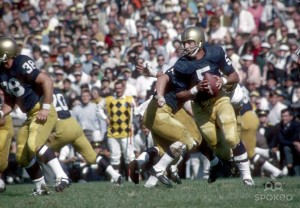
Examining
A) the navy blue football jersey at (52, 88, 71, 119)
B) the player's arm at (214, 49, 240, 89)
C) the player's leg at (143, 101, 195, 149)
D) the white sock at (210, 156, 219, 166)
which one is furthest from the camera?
the navy blue football jersey at (52, 88, 71, 119)

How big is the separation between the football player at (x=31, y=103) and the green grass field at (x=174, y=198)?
1.15 ft

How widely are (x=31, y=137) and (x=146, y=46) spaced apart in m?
9.58

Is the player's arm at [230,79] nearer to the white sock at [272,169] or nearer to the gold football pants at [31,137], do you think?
the gold football pants at [31,137]

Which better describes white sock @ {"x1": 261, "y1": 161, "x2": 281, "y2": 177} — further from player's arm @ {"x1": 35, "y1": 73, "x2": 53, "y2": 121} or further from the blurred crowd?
player's arm @ {"x1": 35, "y1": 73, "x2": 53, "y2": 121}

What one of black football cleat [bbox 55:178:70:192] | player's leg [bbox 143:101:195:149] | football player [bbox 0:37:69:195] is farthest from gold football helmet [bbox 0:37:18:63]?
player's leg [bbox 143:101:195:149]

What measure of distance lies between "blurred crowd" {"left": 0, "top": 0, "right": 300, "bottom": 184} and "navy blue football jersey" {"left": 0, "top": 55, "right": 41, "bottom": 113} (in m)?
5.68

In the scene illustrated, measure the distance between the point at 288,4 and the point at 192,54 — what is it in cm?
1084

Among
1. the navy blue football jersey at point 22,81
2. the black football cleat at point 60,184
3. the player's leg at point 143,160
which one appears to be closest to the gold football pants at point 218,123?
the player's leg at point 143,160

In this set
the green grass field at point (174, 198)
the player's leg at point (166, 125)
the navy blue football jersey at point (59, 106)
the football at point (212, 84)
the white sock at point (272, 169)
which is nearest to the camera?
the green grass field at point (174, 198)

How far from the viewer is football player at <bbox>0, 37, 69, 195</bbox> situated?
977 centimetres

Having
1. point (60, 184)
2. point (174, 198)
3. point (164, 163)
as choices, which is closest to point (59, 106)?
point (60, 184)

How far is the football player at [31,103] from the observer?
9.77 metres

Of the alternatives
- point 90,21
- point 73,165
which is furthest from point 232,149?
point 90,21

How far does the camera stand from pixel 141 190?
9836mm
